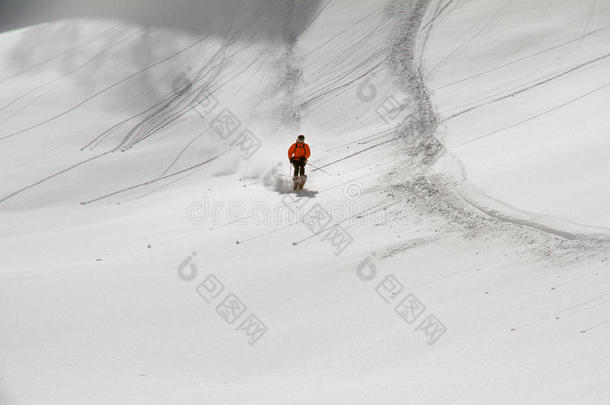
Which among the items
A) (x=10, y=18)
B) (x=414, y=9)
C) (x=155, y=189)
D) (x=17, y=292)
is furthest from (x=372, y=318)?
(x=10, y=18)

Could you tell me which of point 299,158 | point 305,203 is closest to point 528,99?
point 299,158

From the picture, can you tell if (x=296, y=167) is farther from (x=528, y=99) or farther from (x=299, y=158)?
(x=528, y=99)

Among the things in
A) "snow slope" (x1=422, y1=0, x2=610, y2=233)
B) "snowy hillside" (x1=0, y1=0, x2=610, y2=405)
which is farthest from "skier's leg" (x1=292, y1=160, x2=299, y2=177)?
"snow slope" (x1=422, y1=0, x2=610, y2=233)

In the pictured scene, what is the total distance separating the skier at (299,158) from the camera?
35.5ft

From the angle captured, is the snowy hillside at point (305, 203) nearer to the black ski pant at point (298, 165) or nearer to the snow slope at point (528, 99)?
the snow slope at point (528, 99)

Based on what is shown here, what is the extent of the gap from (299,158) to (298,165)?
13 cm

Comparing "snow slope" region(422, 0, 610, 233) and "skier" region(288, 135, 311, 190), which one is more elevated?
"skier" region(288, 135, 311, 190)

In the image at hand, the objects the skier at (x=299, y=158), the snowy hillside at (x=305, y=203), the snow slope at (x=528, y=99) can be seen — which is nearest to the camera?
the snowy hillside at (x=305, y=203)

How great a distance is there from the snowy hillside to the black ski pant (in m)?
0.33

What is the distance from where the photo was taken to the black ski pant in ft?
35.5

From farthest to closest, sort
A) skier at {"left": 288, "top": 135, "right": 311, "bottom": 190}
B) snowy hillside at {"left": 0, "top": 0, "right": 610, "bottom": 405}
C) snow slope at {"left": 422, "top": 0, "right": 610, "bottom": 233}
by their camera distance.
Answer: skier at {"left": 288, "top": 135, "right": 311, "bottom": 190}
snow slope at {"left": 422, "top": 0, "right": 610, "bottom": 233}
snowy hillside at {"left": 0, "top": 0, "right": 610, "bottom": 405}

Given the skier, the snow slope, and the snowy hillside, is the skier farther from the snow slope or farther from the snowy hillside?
the snow slope

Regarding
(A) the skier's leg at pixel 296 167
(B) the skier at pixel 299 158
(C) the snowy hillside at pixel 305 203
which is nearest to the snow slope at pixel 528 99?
(C) the snowy hillside at pixel 305 203

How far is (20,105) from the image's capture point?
45.1 ft
